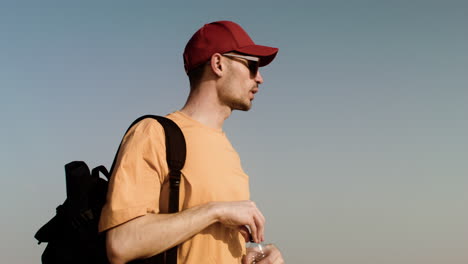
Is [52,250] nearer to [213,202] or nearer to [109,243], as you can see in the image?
[109,243]

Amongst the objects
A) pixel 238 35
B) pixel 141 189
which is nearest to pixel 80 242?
pixel 141 189

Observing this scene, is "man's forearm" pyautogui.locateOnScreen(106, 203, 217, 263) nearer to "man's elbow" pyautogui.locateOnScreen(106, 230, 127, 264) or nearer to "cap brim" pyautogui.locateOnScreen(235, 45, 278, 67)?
"man's elbow" pyautogui.locateOnScreen(106, 230, 127, 264)

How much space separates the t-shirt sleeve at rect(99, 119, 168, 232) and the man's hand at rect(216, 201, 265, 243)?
0.47 m

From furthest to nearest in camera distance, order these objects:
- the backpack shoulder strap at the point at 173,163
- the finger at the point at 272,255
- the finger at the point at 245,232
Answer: the finger at the point at 272,255 < the finger at the point at 245,232 < the backpack shoulder strap at the point at 173,163

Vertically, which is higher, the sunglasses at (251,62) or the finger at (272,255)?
the sunglasses at (251,62)

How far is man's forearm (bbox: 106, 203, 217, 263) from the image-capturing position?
3.37 m

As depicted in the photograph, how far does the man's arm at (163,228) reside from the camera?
3.38 meters

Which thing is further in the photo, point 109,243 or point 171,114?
point 171,114

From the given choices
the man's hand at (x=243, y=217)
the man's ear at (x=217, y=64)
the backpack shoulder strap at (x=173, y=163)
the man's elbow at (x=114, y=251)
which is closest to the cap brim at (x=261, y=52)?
the man's ear at (x=217, y=64)

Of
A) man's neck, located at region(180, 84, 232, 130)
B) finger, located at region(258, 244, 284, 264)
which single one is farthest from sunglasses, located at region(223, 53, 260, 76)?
finger, located at region(258, 244, 284, 264)

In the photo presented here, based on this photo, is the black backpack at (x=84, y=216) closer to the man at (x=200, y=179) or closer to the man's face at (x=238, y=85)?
the man at (x=200, y=179)

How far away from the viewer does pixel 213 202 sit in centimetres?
359

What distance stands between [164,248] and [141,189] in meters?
0.42

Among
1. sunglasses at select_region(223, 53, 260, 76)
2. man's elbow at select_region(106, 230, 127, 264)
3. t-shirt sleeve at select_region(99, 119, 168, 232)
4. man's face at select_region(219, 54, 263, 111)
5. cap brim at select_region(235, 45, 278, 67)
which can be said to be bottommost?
man's elbow at select_region(106, 230, 127, 264)
